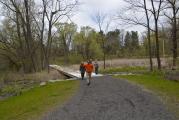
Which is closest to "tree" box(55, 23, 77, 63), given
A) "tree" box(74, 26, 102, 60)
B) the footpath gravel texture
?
"tree" box(74, 26, 102, 60)

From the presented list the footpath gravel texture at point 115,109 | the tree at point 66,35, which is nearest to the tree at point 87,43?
the tree at point 66,35

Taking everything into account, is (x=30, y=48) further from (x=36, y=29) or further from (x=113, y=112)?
(x=113, y=112)

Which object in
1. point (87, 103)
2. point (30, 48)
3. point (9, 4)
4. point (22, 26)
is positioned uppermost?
point (9, 4)

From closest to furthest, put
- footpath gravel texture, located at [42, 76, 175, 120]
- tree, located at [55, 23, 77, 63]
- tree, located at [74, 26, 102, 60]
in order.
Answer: footpath gravel texture, located at [42, 76, 175, 120], tree, located at [55, 23, 77, 63], tree, located at [74, 26, 102, 60]

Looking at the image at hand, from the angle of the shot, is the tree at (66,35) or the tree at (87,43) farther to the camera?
the tree at (87,43)

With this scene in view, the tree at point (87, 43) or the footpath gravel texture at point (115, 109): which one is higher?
the tree at point (87, 43)

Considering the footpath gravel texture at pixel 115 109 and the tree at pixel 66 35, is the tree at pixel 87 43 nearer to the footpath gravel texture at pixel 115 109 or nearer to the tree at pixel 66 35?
the tree at pixel 66 35

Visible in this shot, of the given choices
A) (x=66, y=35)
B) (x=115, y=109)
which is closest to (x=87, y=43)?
(x=66, y=35)

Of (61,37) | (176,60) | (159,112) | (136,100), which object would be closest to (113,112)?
(159,112)

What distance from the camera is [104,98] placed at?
17.5 meters

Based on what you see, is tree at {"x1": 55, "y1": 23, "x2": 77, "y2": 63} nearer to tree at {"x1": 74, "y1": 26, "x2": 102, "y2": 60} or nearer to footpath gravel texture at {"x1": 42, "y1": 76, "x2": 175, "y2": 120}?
tree at {"x1": 74, "y1": 26, "x2": 102, "y2": 60}

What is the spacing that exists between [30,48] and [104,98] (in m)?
31.9

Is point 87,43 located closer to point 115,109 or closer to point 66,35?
point 66,35

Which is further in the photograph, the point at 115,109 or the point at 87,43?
the point at 87,43
